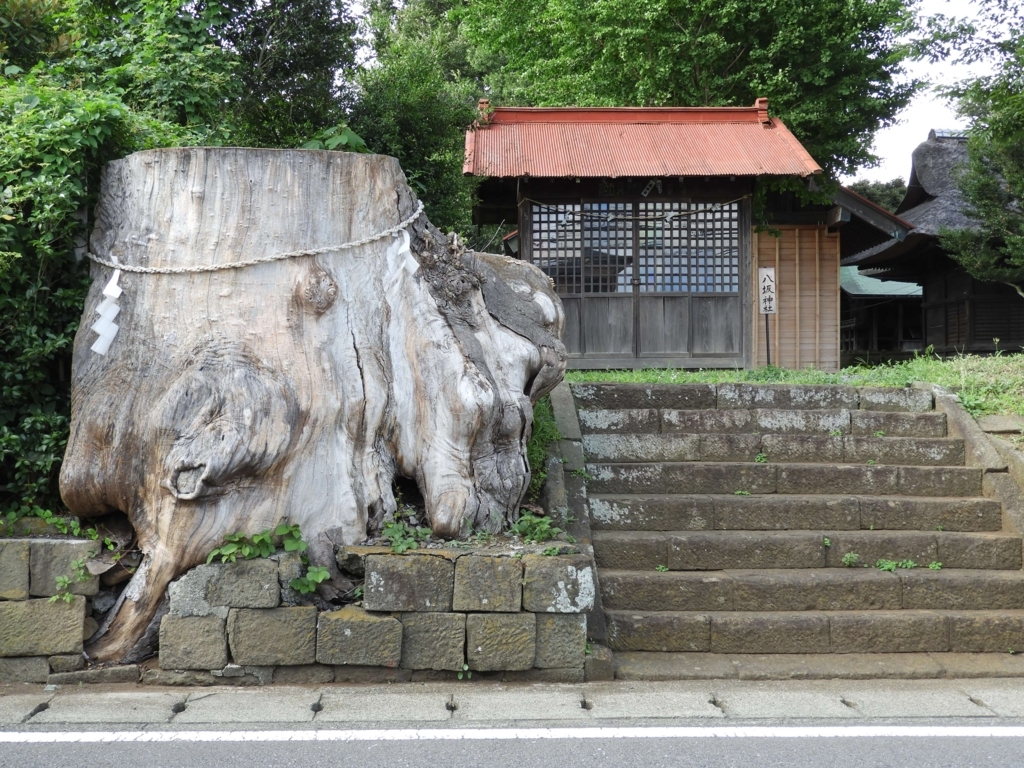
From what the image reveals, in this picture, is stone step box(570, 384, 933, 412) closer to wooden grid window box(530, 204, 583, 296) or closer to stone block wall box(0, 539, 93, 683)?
stone block wall box(0, 539, 93, 683)

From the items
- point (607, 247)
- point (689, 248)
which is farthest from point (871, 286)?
point (607, 247)

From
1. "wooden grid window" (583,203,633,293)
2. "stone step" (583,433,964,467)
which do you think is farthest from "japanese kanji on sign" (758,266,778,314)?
"stone step" (583,433,964,467)

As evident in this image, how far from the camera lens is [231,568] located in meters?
4.02

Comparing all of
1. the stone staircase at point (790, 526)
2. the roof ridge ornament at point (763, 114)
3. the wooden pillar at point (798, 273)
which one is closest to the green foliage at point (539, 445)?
the stone staircase at point (790, 526)

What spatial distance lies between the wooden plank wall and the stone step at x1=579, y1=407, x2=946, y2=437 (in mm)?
7412

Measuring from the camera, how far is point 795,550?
520cm

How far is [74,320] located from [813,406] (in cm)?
542

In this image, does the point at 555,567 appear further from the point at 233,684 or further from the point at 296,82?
the point at 296,82

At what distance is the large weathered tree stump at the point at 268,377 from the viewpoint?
4066mm

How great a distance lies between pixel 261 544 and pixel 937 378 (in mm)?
5952

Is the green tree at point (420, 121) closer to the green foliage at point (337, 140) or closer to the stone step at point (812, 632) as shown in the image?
the green foliage at point (337, 140)

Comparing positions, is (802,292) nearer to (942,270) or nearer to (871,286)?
(942,270)

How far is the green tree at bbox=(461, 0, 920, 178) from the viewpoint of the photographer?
15.7 metres

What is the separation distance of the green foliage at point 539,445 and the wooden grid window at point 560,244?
18.4ft
